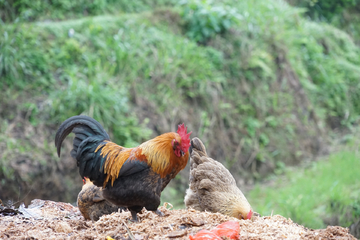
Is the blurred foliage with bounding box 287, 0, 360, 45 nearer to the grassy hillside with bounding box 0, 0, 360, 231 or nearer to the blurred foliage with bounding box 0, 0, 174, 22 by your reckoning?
the grassy hillside with bounding box 0, 0, 360, 231

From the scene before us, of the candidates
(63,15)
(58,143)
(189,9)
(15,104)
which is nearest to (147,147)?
(58,143)

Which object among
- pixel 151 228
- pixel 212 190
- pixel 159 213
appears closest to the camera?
pixel 151 228

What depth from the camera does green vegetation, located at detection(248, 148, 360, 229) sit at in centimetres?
666

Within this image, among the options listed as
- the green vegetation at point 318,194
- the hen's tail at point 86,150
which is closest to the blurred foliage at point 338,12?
the green vegetation at point 318,194

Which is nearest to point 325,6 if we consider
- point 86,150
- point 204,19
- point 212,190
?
point 204,19

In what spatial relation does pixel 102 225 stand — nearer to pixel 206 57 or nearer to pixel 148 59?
pixel 148 59

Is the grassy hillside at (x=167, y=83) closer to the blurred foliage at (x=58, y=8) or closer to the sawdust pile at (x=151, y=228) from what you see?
the blurred foliage at (x=58, y=8)

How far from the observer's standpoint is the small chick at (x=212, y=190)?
14.6 feet

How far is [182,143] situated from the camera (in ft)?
13.5

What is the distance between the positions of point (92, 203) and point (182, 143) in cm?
143

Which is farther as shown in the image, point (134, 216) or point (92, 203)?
point (92, 203)

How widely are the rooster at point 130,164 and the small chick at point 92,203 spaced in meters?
0.23

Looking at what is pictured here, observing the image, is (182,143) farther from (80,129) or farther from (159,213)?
(80,129)

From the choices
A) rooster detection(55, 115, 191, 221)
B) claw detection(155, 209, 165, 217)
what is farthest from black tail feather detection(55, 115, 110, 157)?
claw detection(155, 209, 165, 217)
